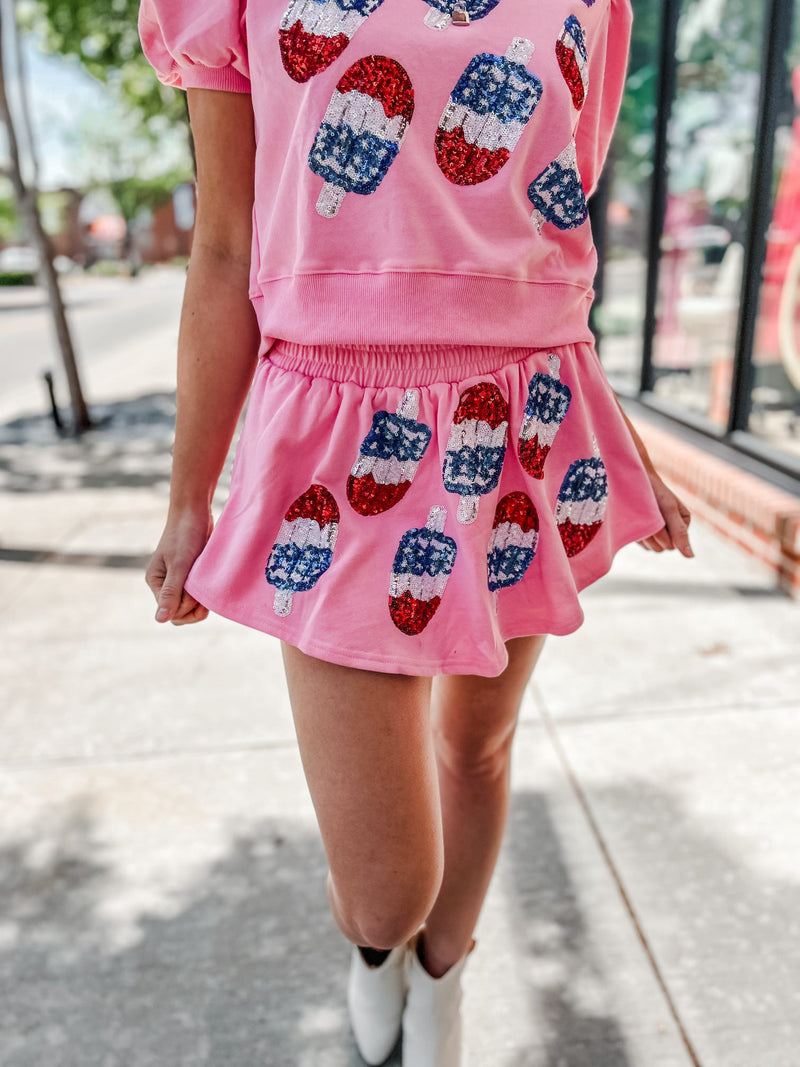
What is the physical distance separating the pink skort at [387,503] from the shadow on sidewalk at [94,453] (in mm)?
4832

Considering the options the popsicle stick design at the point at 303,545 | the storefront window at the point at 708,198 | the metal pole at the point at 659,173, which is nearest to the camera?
the popsicle stick design at the point at 303,545

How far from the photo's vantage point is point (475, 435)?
1.19m

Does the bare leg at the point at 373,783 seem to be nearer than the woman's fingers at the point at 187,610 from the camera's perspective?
Yes

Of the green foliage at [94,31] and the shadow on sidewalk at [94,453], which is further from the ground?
the green foliage at [94,31]

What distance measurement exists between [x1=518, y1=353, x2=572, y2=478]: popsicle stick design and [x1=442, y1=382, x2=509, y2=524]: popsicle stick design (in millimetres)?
41

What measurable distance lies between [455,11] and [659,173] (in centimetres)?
476

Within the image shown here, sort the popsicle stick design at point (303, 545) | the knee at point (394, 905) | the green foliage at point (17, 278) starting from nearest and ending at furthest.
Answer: the popsicle stick design at point (303, 545), the knee at point (394, 905), the green foliage at point (17, 278)

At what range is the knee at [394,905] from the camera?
1312 millimetres

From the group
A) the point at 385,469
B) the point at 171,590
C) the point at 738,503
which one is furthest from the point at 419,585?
the point at 738,503

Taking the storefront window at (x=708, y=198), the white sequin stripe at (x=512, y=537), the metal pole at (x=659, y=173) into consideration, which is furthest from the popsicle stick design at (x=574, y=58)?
the metal pole at (x=659, y=173)

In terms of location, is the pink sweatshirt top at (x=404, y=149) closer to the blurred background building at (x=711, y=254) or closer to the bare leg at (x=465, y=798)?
the bare leg at (x=465, y=798)

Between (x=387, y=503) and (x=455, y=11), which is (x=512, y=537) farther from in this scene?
(x=455, y=11)

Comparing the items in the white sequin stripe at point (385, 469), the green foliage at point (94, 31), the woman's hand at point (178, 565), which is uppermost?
the green foliage at point (94, 31)

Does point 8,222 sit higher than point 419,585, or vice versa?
point 419,585
